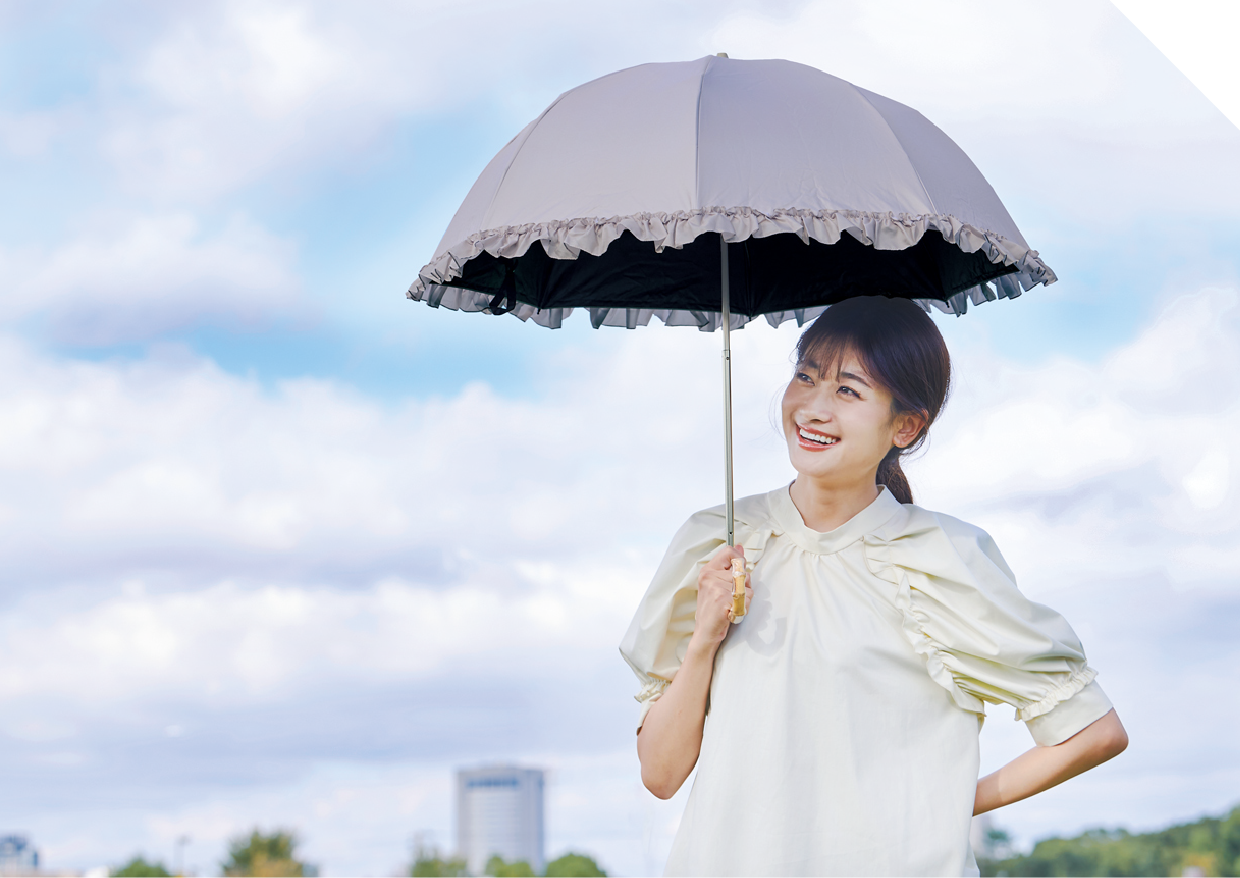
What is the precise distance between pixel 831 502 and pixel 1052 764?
2.41ft

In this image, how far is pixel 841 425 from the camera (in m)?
2.76

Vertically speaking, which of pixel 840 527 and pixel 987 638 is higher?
pixel 840 527

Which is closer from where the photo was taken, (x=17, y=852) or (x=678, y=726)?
(x=678, y=726)

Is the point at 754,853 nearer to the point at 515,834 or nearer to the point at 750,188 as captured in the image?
the point at 750,188

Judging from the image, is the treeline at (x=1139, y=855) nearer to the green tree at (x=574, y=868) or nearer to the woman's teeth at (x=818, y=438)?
the green tree at (x=574, y=868)

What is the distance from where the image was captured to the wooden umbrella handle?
8.53 feet

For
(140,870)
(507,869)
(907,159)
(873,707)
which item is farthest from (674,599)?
(507,869)

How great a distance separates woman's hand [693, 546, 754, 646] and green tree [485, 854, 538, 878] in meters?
30.9

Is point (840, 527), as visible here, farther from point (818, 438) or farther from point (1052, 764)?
point (1052, 764)

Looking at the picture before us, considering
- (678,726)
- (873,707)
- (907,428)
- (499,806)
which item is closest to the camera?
(873,707)

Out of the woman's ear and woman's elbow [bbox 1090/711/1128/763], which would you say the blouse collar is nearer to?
the woman's ear

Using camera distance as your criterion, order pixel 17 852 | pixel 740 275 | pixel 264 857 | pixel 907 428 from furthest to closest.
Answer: pixel 17 852
pixel 264 857
pixel 740 275
pixel 907 428

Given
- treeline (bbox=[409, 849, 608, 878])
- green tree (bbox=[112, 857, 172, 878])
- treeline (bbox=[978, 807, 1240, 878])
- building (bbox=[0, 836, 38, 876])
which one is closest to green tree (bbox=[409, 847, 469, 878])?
treeline (bbox=[409, 849, 608, 878])

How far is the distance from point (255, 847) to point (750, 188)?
32.3 m
